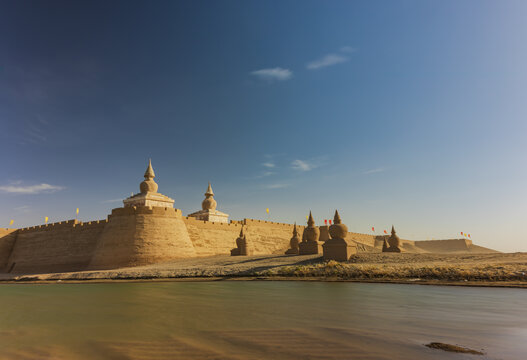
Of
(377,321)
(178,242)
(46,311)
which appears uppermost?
(178,242)

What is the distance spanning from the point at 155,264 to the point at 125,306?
1577 centimetres

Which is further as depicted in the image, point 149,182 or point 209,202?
point 209,202

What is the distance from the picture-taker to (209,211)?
119 feet

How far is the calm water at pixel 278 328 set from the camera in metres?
3.47

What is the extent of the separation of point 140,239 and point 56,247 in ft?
38.0

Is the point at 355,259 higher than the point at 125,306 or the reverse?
higher

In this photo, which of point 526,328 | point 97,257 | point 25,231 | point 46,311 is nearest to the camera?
point 526,328

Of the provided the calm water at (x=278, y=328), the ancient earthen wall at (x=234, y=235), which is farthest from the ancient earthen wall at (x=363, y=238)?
the calm water at (x=278, y=328)

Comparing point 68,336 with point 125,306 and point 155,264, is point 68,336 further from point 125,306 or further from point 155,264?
point 155,264

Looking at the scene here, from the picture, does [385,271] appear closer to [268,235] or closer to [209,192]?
[268,235]

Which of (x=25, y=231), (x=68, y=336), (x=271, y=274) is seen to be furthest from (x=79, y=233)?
(x=68, y=336)

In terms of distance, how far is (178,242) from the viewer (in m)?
25.0

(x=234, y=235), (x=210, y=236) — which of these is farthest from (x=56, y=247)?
(x=234, y=235)

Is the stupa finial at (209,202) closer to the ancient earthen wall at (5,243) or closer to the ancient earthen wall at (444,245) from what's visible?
the ancient earthen wall at (5,243)
